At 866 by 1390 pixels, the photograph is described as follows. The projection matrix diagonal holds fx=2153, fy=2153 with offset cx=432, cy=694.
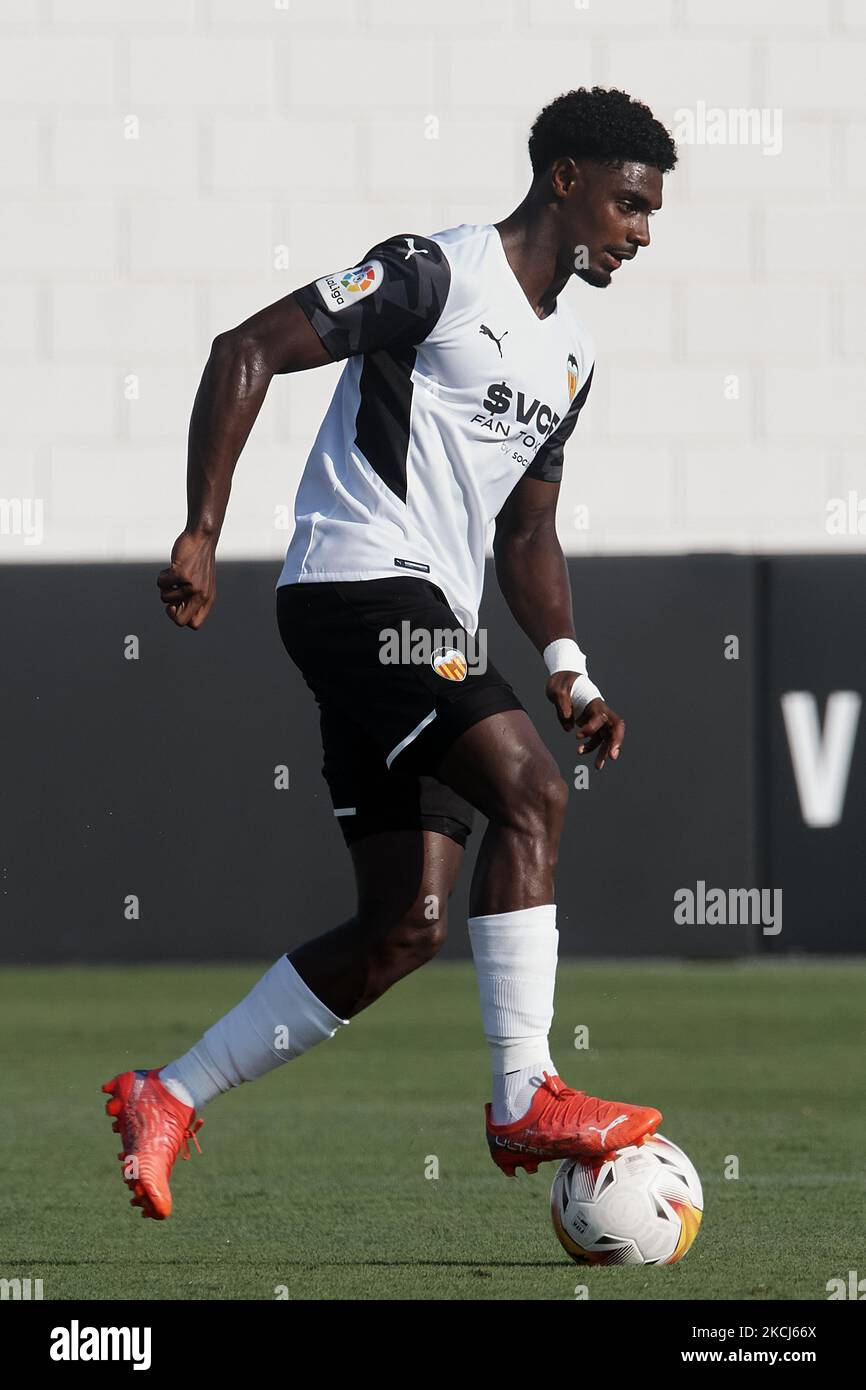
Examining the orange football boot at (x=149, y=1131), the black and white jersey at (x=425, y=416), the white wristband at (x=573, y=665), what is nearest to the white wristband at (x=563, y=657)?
the white wristband at (x=573, y=665)

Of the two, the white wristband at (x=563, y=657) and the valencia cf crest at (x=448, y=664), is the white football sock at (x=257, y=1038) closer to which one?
the valencia cf crest at (x=448, y=664)

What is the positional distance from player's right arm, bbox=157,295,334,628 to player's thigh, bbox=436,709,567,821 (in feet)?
1.55

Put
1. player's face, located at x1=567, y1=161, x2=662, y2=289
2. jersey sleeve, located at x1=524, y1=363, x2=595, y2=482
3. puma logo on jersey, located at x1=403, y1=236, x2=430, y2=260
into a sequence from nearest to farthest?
1. puma logo on jersey, located at x1=403, y1=236, x2=430, y2=260
2. player's face, located at x1=567, y1=161, x2=662, y2=289
3. jersey sleeve, located at x1=524, y1=363, x2=595, y2=482

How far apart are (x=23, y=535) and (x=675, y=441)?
2.76 metres

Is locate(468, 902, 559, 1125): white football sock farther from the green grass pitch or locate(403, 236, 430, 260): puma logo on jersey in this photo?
locate(403, 236, 430, 260): puma logo on jersey

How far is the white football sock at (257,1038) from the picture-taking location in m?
3.63

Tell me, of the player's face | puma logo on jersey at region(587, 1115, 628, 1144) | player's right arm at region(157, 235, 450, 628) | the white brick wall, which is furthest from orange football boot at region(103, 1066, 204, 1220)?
the white brick wall

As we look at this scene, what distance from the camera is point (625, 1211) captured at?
3467 mm

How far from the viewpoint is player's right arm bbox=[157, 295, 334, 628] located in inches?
132

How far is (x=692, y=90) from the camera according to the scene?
8945 millimetres

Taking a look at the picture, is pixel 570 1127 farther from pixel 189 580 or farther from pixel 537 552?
pixel 537 552

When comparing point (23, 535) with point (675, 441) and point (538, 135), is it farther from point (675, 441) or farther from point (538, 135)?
point (538, 135)

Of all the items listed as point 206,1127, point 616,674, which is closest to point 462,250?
point 206,1127

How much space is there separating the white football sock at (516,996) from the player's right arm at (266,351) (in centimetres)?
71
